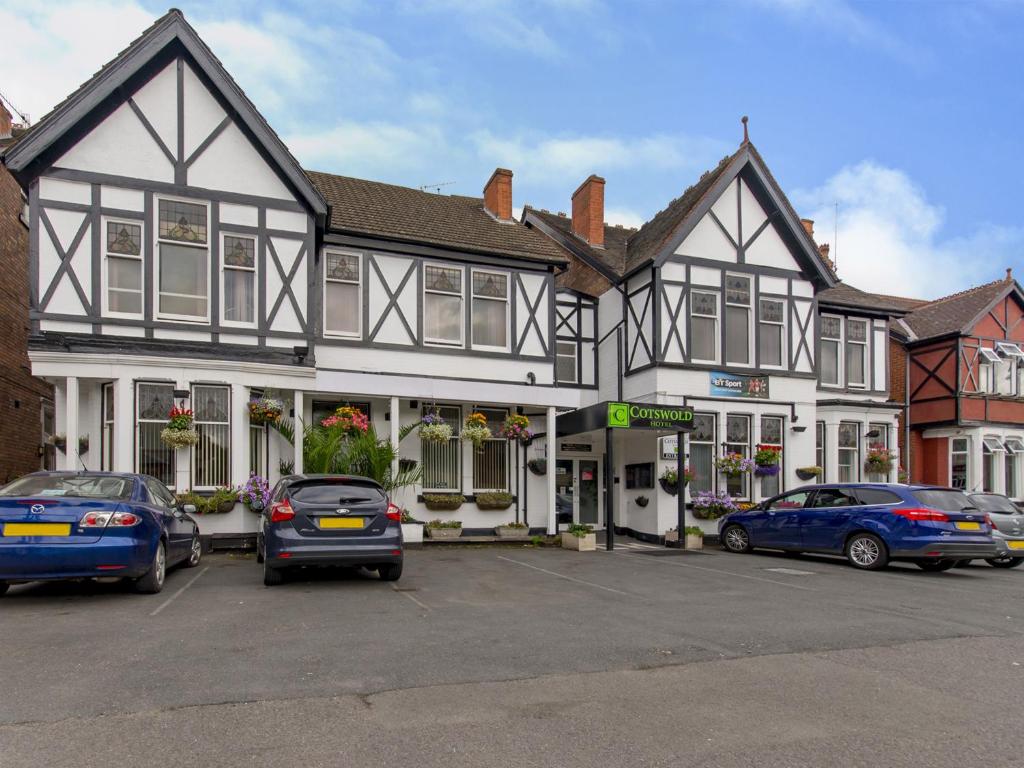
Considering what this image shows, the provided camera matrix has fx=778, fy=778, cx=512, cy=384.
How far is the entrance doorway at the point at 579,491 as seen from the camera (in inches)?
770

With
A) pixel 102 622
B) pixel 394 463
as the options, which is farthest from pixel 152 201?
pixel 102 622

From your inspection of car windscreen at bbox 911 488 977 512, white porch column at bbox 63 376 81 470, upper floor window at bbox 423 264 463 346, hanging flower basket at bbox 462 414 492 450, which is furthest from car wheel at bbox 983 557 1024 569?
white porch column at bbox 63 376 81 470

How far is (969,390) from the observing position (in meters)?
24.5

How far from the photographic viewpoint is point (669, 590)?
1038cm

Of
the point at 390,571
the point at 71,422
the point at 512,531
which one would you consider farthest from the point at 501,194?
the point at 390,571

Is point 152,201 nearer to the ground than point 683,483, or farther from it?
farther from it

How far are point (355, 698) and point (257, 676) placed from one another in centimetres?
94

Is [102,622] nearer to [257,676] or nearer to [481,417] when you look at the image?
[257,676]

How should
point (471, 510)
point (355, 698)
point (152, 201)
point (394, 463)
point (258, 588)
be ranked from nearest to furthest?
point (355, 698), point (258, 588), point (152, 201), point (394, 463), point (471, 510)

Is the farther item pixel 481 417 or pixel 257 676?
pixel 481 417

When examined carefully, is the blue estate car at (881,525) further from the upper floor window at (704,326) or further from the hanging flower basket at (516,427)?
the hanging flower basket at (516,427)

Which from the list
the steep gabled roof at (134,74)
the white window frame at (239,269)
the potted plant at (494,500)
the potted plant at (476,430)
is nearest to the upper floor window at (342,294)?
the steep gabled roof at (134,74)

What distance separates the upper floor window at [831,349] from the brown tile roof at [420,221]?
28.3 ft

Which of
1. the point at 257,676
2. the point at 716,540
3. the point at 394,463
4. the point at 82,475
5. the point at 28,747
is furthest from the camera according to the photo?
the point at 716,540
